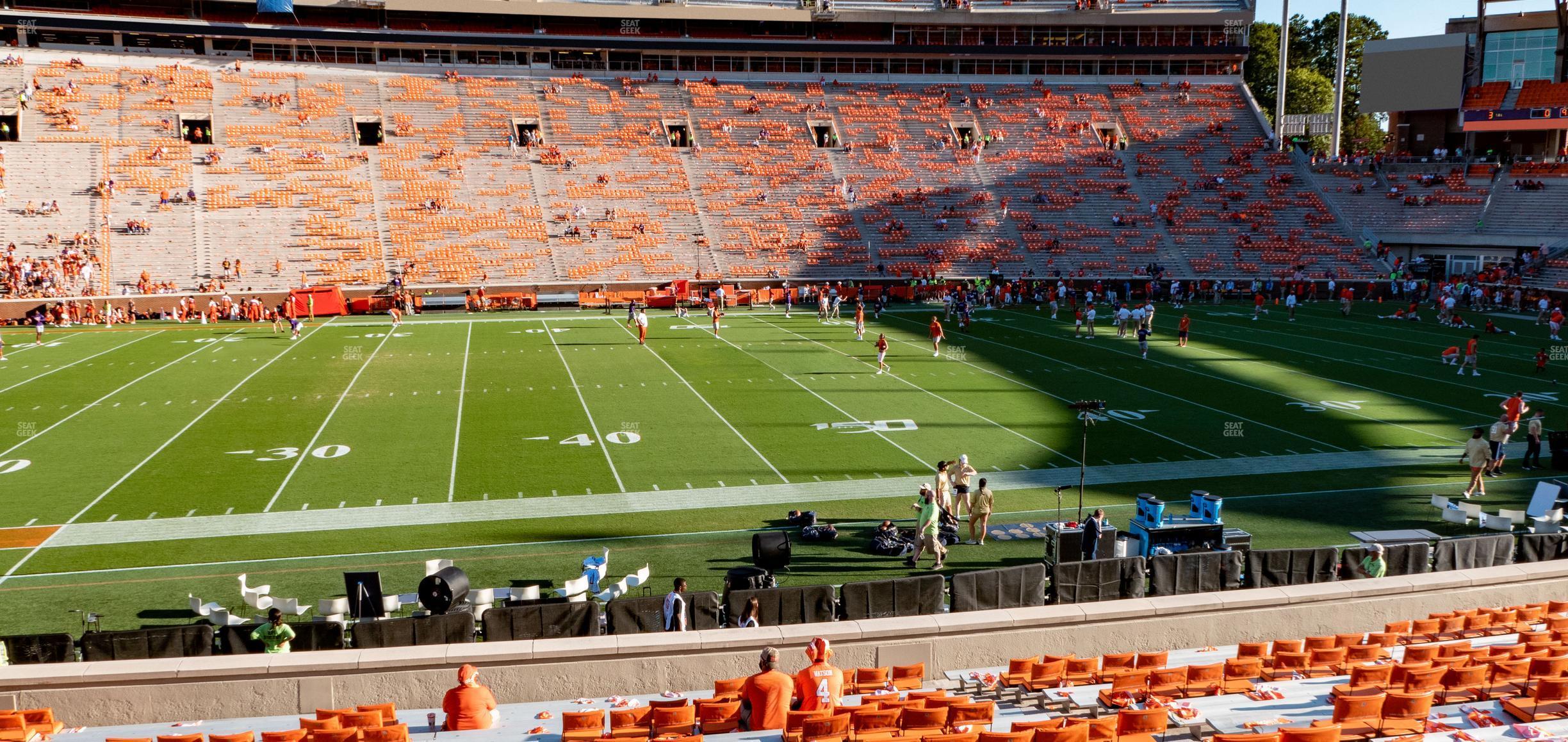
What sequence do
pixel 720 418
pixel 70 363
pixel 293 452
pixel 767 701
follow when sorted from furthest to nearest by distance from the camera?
1. pixel 70 363
2. pixel 720 418
3. pixel 293 452
4. pixel 767 701

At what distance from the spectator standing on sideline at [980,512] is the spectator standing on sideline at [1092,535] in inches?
64.0

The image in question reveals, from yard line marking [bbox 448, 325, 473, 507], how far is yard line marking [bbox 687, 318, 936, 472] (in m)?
8.20

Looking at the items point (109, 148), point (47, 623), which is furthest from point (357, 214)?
point (47, 623)

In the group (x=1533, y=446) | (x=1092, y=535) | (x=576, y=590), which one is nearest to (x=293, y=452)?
(x=576, y=590)

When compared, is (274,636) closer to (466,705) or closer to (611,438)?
(466,705)

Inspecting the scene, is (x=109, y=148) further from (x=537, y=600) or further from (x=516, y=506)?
(x=537, y=600)

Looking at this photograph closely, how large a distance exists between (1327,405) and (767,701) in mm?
22020

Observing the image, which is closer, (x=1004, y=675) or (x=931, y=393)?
(x=1004, y=675)

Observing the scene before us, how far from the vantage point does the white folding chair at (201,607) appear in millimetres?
12734

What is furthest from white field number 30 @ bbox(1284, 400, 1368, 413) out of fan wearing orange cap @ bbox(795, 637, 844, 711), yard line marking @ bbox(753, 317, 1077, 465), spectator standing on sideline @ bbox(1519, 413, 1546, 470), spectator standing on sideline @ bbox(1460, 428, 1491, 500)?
fan wearing orange cap @ bbox(795, 637, 844, 711)

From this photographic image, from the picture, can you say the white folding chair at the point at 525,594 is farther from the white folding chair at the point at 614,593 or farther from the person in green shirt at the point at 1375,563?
the person in green shirt at the point at 1375,563

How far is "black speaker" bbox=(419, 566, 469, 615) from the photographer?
40.0 feet

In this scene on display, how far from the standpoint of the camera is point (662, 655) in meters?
10.5

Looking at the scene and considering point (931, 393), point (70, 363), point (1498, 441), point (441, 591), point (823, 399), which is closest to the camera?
point (441, 591)
